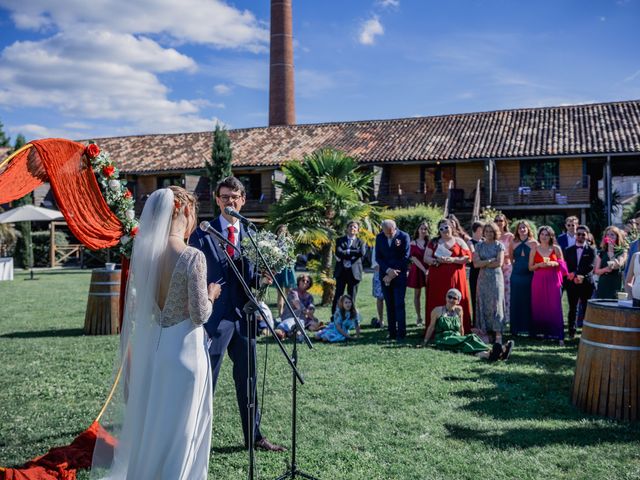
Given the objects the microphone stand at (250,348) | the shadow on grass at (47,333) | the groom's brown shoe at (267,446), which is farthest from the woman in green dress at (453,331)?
the shadow on grass at (47,333)

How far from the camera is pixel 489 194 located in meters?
29.4

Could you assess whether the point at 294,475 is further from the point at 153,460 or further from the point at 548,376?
the point at 548,376

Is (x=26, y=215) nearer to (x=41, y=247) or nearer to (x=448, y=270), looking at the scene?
(x=41, y=247)

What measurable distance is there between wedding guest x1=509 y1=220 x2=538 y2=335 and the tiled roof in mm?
20382

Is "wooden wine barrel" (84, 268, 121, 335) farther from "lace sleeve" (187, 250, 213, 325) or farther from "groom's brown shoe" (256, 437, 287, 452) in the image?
"lace sleeve" (187, 250, 213, 325)

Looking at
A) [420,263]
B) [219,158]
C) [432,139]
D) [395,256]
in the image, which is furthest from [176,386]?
[432,139]

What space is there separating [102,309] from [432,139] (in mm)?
25303

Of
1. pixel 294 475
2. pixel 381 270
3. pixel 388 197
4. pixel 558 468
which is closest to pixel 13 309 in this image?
pixel 381 270

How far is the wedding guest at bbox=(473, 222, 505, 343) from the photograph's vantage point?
9.06 meters

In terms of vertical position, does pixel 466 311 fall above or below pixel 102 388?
above

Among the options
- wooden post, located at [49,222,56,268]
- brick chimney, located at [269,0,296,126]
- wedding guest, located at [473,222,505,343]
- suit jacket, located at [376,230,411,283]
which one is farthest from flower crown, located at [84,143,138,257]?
brick chimney, located at [269,0,296,126]

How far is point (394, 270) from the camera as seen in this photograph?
9.42 meters

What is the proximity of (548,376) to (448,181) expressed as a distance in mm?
25571

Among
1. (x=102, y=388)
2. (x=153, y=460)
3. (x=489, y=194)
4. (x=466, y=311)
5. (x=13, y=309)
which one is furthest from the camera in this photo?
(x=489, y=194)
